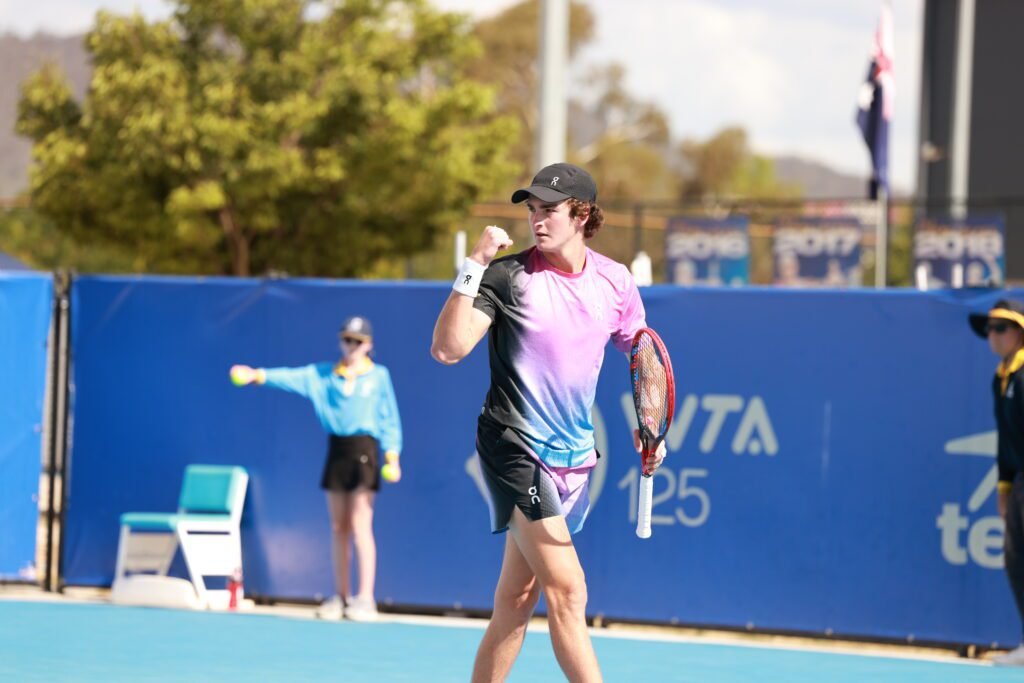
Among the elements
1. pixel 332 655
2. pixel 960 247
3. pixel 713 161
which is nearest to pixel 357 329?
pixel 332 655

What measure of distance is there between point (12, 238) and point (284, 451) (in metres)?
21.9

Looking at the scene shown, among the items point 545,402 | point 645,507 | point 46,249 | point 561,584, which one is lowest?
point 561,584

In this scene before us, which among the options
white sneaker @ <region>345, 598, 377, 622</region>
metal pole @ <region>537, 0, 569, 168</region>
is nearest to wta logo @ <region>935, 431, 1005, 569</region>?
white sneaker @ <region>345, 598, 377, 622</region>

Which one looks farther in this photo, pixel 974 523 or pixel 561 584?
pixel 974 523

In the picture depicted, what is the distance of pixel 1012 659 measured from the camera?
9.78 m

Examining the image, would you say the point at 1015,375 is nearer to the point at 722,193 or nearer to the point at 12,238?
the point at 12,238

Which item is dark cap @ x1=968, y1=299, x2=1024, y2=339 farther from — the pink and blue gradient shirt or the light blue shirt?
the pink and blue gradient shirt

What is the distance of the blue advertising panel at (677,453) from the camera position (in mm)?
10281

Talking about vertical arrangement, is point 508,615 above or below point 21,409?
below

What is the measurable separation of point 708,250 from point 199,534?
15999 millimetres

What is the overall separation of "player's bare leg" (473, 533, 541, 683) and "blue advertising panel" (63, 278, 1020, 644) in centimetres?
437

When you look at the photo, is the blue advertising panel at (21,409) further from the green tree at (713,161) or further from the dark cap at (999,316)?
the green tree at (713,161)

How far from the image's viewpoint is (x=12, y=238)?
3189 cm

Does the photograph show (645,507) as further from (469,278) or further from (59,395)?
(59,395)
